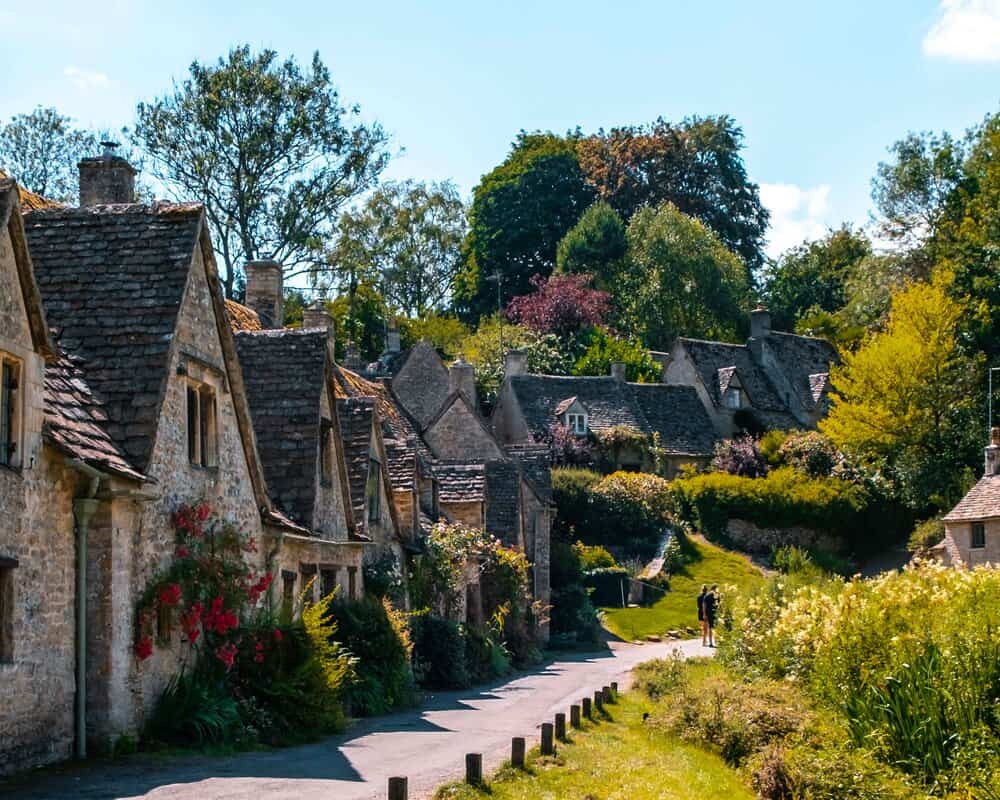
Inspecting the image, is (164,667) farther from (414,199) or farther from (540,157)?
(540,157)

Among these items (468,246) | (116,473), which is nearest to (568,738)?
(116,473)

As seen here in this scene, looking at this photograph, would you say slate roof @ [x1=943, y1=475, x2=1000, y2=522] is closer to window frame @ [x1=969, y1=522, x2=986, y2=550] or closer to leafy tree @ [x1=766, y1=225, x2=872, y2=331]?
window frame @ [x1=969, y1=522, x2=986, y2=550]

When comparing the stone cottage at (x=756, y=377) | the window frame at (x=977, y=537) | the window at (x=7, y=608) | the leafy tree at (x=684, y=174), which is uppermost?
the leafy tree at (x=684, y=174)

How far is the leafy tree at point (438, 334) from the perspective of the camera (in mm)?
87500

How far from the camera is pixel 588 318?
89875mm

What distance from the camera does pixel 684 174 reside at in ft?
337

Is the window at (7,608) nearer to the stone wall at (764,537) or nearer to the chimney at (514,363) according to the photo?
the stone wall at (764,537)

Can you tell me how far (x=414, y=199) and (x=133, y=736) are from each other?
75.0m

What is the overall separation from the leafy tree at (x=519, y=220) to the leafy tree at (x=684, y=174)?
1941 millimetres

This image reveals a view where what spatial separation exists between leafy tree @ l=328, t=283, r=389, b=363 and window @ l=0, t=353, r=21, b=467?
2493 inches

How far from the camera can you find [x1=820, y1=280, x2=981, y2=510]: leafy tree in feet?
228

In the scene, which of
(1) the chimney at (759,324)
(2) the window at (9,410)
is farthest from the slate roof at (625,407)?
(2) the window at (9,410)

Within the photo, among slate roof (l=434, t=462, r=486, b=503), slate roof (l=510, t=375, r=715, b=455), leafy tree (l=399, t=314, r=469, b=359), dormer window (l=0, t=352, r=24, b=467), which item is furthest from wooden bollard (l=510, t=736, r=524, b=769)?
leafy tree (l=399, t=314, r=469, b=359)

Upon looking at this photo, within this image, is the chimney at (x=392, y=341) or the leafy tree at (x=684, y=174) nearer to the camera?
the chimney at (x=392, y=341)
